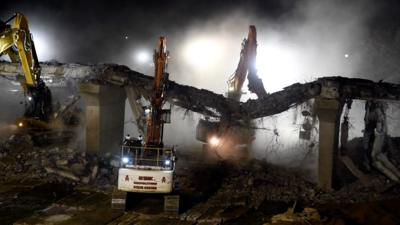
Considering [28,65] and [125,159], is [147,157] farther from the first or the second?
[28,65]

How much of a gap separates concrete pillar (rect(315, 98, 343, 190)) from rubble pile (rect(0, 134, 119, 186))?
10.3 m

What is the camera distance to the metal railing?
14.0 meters

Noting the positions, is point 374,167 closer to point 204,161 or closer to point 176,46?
point 204,161

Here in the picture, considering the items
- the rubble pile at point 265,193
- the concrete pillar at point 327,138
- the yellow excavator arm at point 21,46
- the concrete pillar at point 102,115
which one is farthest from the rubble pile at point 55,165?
the concrete pillar at point 327,138

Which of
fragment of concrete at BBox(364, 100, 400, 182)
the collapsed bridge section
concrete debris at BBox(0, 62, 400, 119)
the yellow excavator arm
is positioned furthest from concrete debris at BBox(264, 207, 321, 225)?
the yellow excavator arm

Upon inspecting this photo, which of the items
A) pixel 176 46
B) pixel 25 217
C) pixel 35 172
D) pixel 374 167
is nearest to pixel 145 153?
pixel 25 217

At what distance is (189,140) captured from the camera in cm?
3569

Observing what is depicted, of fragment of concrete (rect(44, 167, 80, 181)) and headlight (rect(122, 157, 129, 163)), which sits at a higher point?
headlight (rect(122, 157, 129, 163))

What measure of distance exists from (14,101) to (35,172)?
30.9 m

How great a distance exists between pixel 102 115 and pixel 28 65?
460cm

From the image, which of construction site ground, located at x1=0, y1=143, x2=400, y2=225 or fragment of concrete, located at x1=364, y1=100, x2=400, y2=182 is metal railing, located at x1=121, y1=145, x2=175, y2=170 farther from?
fragment of concrete, located at x1=364, y1=100, x2=400, y2=182

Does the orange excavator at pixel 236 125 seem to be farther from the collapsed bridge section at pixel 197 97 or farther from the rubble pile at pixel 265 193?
the rubble pile at pixel 265 193

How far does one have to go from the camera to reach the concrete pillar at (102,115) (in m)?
20.5

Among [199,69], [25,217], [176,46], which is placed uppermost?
[176,46]
